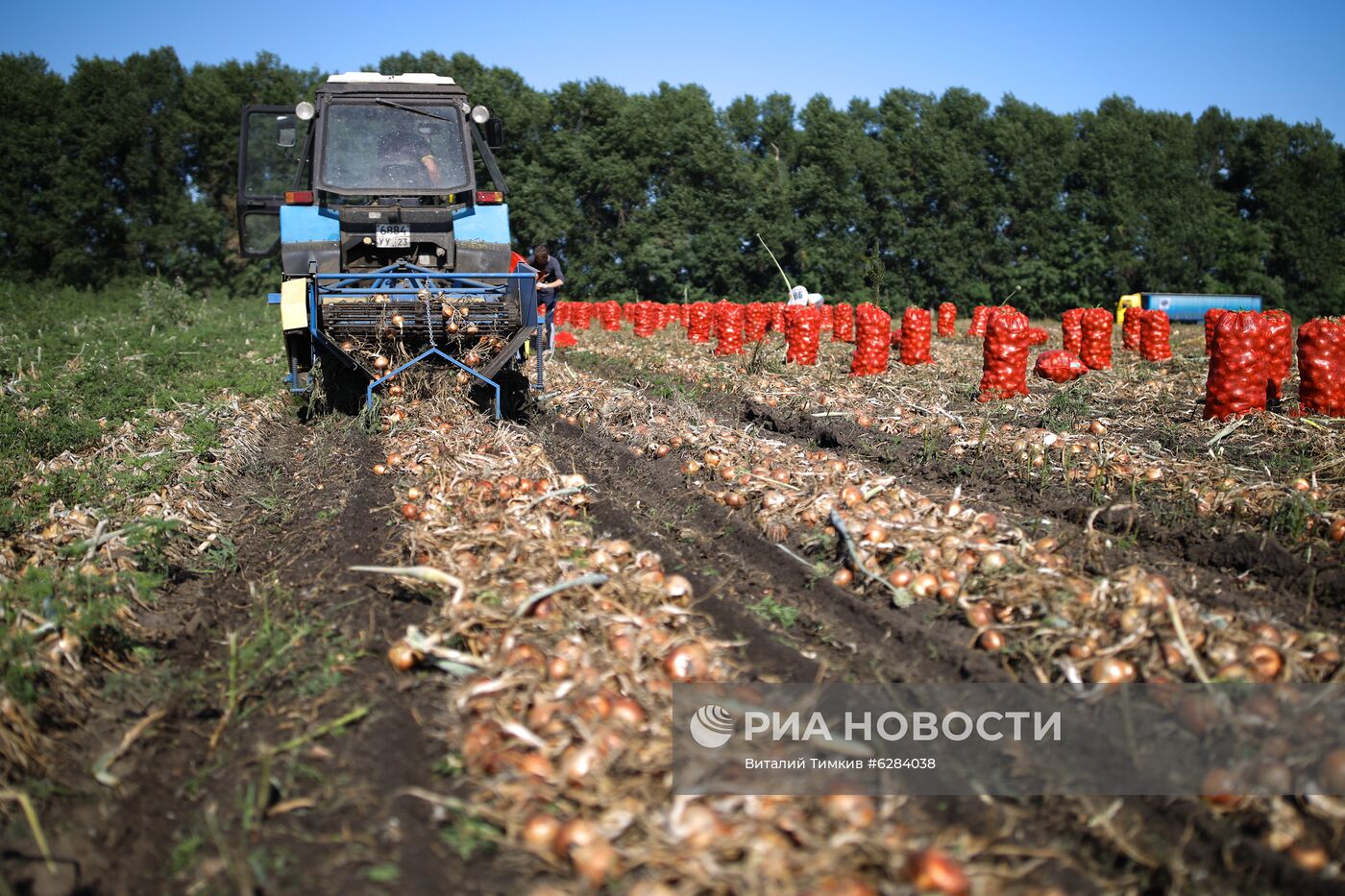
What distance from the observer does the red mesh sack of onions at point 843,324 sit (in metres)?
17.8

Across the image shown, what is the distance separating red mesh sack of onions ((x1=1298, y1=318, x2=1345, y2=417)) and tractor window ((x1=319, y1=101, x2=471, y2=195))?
7820 millimetres

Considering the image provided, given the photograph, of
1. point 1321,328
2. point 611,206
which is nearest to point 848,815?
point 1321,328

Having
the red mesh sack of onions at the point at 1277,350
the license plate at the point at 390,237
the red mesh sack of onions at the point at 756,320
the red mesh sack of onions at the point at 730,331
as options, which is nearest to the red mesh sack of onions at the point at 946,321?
the red mesh sack of onions at the point at 756,320

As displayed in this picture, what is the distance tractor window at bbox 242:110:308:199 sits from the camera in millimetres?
8367

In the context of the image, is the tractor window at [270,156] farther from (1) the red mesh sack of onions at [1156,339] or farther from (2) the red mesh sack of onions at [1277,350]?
(1) the red mesh sack of onions at [1156,339]

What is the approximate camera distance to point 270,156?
8.78 m

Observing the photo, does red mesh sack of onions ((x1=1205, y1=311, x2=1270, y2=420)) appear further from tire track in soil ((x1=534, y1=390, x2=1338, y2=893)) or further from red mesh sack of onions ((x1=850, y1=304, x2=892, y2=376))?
Answer: tire track in soil ((x1=534, y1=390, x2=1338, y2=893))

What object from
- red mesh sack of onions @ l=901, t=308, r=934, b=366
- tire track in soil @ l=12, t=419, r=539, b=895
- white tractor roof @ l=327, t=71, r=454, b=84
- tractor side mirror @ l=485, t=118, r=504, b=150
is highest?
white tractor roof @ l=327, t=71, r=454, b=84

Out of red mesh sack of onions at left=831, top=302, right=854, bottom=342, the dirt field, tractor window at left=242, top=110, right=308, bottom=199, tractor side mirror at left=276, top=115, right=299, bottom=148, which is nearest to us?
the dirt field

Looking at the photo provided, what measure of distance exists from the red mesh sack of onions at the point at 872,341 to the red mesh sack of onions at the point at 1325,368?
16.3ft

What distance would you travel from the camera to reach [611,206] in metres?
41.5

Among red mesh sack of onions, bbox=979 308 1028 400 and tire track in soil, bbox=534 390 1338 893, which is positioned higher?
red mesh sack of onions, bbox=979 308 1028 400

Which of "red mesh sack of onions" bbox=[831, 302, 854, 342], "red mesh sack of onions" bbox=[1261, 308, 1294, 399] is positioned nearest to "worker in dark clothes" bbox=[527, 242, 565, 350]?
"red mesh sack of onions" bbox=[831, 302, 854, 342]

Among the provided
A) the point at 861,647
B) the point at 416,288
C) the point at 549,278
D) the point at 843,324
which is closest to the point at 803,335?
the point at 549,278
